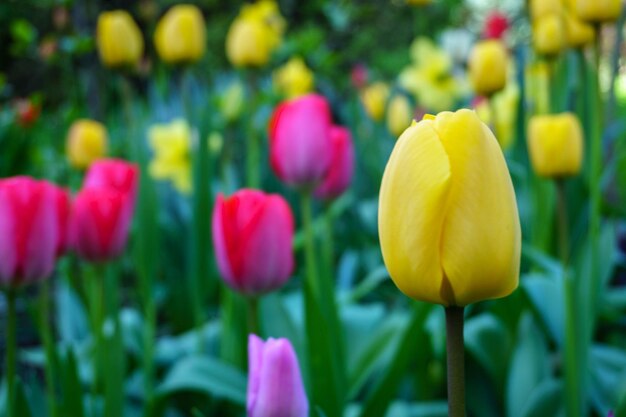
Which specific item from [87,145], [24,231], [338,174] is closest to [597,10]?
[338,174]

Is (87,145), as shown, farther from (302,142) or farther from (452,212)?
(452,212)

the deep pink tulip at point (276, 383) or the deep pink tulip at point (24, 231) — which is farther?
the deep pink tulip at point (24, 231)

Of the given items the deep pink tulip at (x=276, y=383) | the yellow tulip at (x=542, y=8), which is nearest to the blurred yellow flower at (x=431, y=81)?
the yellow tulip at (x=542, y=8)

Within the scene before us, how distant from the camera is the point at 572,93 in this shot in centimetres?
206

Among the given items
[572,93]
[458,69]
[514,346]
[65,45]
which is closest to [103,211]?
[514,346]

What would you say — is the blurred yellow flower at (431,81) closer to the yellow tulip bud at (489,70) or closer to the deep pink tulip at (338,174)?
the yellow tulip bud at (489,70)

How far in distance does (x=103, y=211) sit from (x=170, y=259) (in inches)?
49.4

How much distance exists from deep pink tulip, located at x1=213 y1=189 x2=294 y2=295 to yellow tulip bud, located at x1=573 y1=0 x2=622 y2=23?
0.64 metres

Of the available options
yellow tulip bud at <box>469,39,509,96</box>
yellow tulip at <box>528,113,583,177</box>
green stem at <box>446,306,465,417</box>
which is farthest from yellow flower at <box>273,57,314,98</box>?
green stem at <box>446,306,465,417</box>

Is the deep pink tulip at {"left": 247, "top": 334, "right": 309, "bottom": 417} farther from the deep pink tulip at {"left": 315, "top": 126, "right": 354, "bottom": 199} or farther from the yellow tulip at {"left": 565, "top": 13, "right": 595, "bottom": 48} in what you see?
the yellow tulip at {"left": 565, "top": 13, "right": 595, "bottom": 48}

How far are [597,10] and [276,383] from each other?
36.8 inches

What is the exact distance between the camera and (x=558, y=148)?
1079 millimetres

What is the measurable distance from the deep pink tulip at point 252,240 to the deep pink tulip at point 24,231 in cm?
20

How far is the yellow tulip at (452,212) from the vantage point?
436mm
